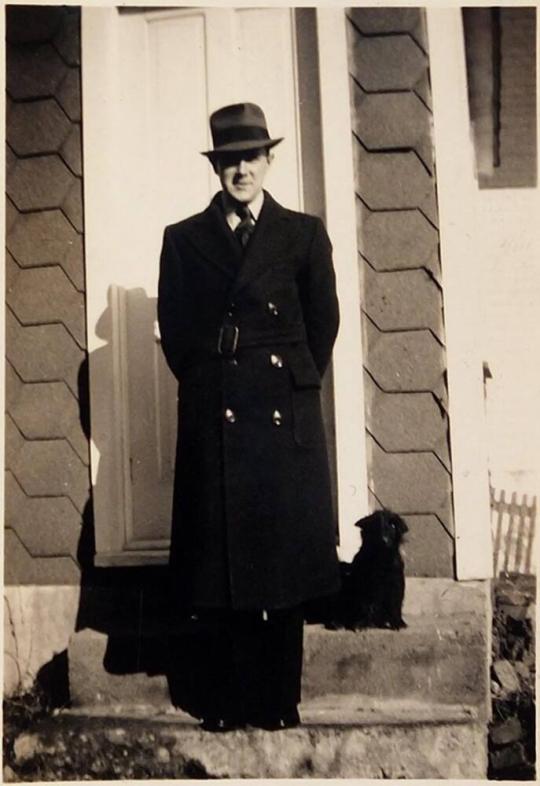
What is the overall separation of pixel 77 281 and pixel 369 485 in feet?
4.95

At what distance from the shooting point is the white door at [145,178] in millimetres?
3234

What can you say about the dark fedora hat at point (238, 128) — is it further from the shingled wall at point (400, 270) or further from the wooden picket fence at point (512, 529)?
the wooden picket fence at point (512, 529)

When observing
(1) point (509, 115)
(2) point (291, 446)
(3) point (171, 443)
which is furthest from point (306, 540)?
(1) point (509, 115)

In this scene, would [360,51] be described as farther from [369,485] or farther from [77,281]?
[369,485]

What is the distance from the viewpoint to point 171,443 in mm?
3305

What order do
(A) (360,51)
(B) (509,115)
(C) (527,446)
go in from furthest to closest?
(B) (509,115) < (A) (360,51) < (C) (527,446)

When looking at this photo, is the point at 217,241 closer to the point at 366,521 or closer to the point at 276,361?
the point at 276,361

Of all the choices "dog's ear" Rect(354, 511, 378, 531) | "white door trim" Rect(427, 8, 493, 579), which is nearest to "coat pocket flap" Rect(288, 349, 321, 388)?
"dog's ear" Rect(354, 511, 378, 531)

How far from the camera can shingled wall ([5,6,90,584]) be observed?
10.8 feet

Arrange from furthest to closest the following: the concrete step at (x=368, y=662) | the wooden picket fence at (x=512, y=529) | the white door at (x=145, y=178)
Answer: the wooden picket fence at (x=512, y=529)
the white door at (x=145, y=178)
the concrete step at (x=368, y=662)

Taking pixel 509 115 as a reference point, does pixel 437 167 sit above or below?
below

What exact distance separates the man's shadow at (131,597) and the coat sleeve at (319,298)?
2.76ft

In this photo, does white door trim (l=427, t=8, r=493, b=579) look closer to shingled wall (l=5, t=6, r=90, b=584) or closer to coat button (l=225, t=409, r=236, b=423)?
coat button (l=225, t=409, r=236, b=423)

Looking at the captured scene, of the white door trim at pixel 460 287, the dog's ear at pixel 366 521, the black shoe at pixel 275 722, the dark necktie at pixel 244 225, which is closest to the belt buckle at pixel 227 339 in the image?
the dark necktie at pixel 244 225
